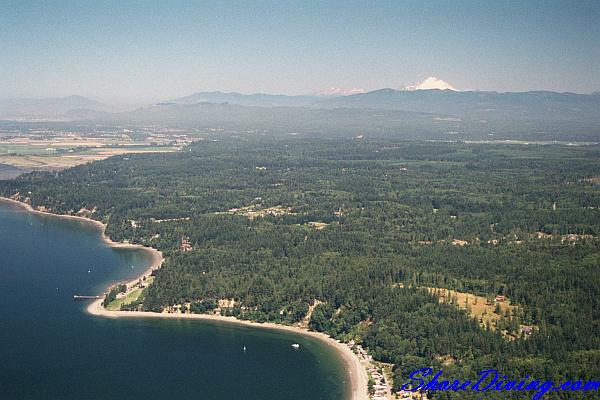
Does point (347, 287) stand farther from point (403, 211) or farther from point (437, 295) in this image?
point (403, 211)

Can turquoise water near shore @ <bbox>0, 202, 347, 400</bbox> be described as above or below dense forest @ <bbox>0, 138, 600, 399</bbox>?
below

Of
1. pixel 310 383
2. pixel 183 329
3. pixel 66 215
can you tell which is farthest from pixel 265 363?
pixel 66 215

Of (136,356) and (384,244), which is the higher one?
(384,244)

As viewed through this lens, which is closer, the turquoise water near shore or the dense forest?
the turquoise water near shore

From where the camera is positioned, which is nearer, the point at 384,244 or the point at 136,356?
the point at 136,356
